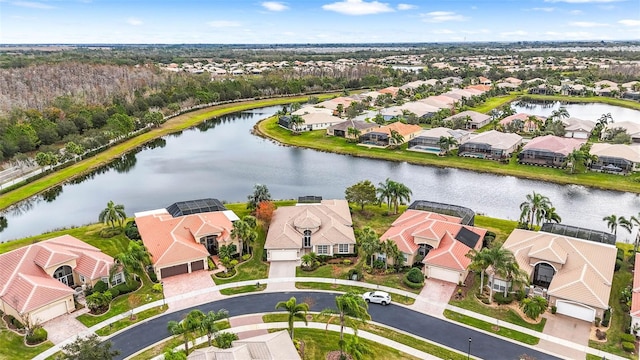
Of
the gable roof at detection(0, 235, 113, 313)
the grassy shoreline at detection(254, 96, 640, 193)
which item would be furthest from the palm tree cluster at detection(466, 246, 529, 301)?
the grassy shoreline at detection(254, 96, 640, 193)

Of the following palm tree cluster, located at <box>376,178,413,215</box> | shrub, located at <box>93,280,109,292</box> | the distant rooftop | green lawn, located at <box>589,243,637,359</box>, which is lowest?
green lawn, located at <box>589,243,637,359</box>

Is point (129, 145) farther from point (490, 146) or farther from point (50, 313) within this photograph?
point (490, 146)

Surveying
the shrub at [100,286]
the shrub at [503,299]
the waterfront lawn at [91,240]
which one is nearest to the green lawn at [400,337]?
the shrub at [503,299]

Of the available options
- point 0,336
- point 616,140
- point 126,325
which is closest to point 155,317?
point 126,325

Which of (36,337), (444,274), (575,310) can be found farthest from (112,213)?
(575,310)

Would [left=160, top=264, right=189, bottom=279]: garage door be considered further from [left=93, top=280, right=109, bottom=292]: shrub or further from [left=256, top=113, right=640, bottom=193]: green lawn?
[left=256, top=113, right=640, bottom=193]: green lawn

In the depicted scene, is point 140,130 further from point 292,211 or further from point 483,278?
point 483,278

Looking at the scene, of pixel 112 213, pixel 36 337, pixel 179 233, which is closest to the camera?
pixel 36 337
